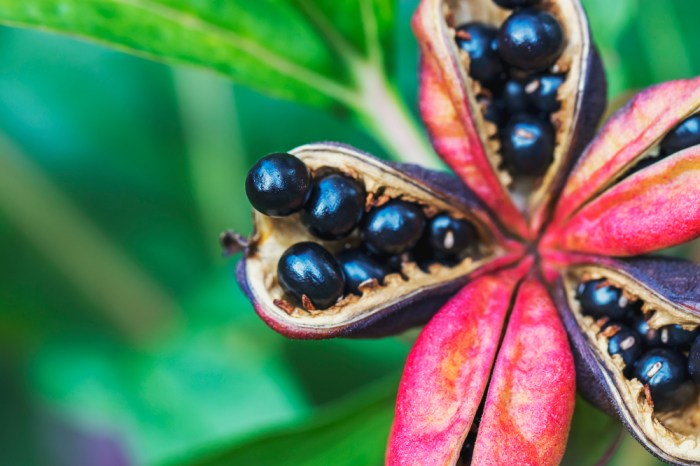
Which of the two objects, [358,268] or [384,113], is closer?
[358,268]

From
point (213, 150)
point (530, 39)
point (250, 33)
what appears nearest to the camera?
point (530, 39)

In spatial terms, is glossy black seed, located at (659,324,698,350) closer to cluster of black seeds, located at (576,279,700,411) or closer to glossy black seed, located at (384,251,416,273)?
cluster of black seeds, located at (576,279,700,411)

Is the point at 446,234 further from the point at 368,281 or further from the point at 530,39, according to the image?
the point at 530,39

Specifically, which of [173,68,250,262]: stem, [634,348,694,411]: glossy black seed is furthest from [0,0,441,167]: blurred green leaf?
[173,68,250,262]: stem

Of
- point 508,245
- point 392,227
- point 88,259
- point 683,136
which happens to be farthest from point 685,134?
point 88,259

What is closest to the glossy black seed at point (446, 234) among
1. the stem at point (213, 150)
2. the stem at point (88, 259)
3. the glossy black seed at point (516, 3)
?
the glossy black seed at point (516, 3)

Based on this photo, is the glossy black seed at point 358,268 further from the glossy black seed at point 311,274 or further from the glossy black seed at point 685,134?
the glossy black seed at point 685,134
